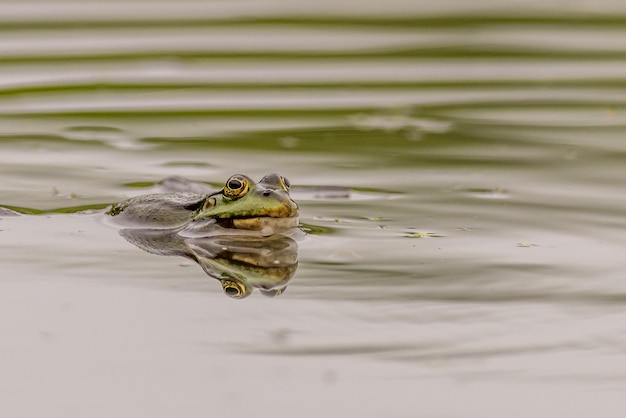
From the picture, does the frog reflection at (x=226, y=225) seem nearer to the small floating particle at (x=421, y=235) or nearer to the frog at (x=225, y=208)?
the frog at (x=225, y=208)

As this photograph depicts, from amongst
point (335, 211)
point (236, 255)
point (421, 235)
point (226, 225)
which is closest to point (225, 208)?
point (226, 225)

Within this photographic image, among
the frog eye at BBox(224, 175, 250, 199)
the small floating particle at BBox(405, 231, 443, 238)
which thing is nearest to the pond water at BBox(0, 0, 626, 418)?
the small floating particle at BBox(405, 231, 443, 238)

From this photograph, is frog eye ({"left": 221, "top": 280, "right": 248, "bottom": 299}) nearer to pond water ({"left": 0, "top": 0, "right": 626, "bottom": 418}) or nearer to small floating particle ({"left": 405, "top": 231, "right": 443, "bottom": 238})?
pond water ({"left": 0, "top": 0, "right": 626, "bottom": 418})

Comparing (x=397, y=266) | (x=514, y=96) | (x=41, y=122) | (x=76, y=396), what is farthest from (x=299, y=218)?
(x=514, y=96)

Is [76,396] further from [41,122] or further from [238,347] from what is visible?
[41,122]

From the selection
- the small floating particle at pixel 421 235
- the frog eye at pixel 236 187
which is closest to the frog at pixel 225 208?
the frog eye at pixel 236 187

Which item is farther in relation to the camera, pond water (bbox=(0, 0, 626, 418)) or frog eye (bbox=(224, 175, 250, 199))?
frog eye (bbox=(224, 175, 250, 199))
